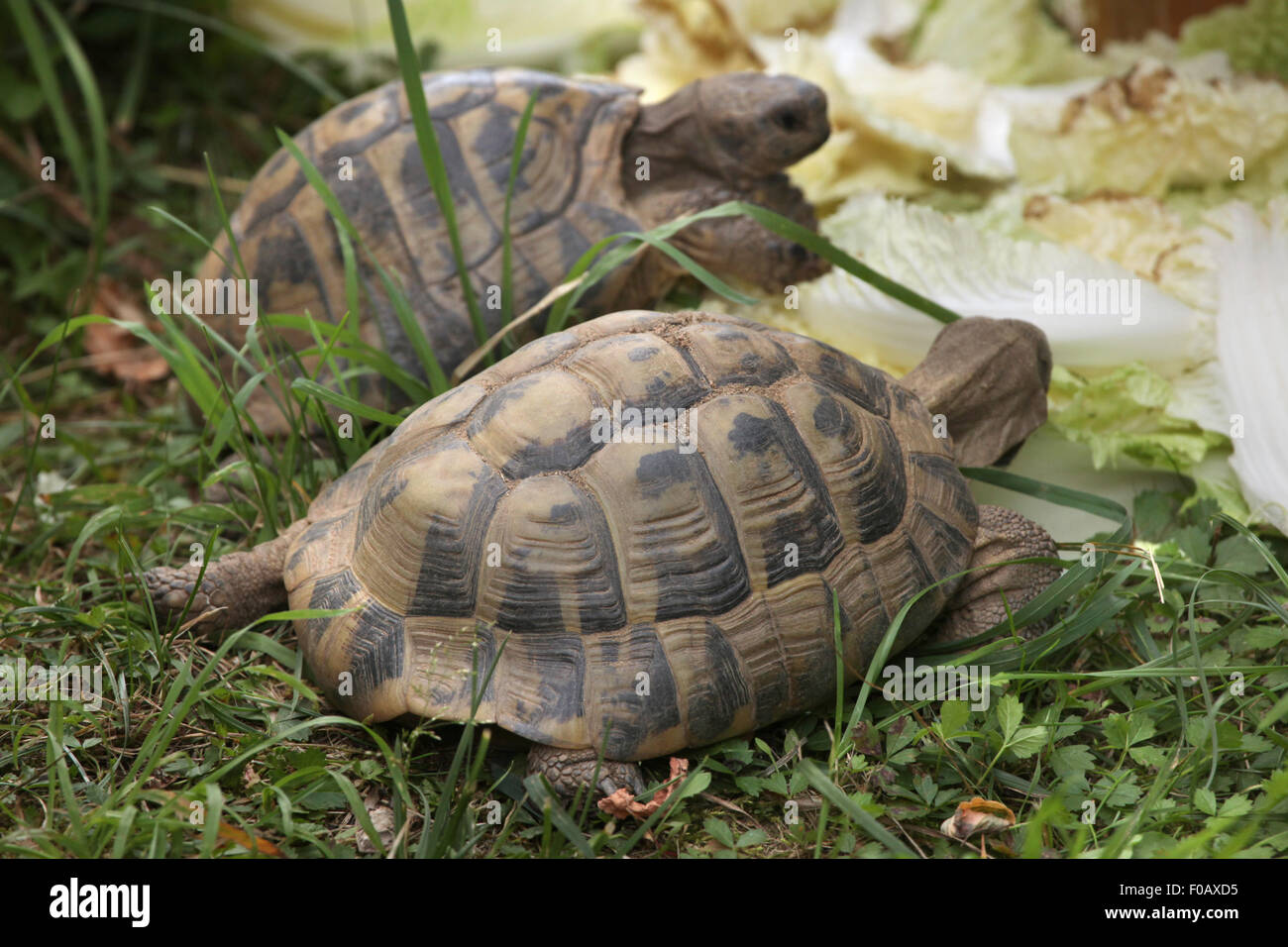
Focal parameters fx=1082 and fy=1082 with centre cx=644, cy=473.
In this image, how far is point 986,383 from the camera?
3.63 metres

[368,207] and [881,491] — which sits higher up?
[368,207]

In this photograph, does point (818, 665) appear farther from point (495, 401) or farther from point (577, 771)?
point (495, 401)

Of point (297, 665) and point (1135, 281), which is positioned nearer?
point (297, 665)

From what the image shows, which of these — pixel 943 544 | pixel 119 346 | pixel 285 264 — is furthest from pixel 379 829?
pixel 119 346

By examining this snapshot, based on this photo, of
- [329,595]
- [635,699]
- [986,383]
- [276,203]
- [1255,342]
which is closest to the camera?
[635,699]

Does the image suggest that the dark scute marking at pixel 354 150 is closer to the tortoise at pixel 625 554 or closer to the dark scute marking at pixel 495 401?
the tortoise at pixel 625 554

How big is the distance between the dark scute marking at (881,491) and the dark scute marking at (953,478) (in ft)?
0.35

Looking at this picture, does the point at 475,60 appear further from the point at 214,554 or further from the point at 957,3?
the point at 214,554

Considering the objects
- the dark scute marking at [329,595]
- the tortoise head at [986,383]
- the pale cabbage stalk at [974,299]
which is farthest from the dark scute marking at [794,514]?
the pale cabbage stalk at [974,299]

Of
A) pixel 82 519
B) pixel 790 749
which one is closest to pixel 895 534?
pixel 790 749

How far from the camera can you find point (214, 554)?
3629mm

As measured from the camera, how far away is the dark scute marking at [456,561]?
9.11 feet

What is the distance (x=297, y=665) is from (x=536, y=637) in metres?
0.82

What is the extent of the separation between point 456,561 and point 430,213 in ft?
6.50
